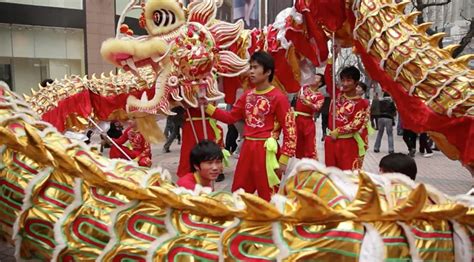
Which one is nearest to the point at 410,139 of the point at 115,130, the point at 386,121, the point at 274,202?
the point at 386,121

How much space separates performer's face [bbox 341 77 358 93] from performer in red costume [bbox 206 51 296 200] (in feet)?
2.67

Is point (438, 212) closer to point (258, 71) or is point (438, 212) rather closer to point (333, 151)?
point (258, 71)

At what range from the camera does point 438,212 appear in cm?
125

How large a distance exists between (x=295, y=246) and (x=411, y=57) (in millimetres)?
1652

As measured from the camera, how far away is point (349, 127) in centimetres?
405

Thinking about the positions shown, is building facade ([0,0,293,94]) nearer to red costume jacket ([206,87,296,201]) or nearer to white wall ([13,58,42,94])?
white wall ([13,58,42,94])

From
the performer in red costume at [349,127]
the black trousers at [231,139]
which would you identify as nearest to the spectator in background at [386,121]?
the black trousers at [231,139]

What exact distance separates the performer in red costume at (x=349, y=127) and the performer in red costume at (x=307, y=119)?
69 centimetres

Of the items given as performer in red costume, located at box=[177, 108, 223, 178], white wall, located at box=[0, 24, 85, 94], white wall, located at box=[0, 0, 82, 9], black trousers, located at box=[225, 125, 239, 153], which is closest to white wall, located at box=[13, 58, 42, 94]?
white wall, located at box=[0, 24, 85, 94]

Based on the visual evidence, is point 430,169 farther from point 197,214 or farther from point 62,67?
point 62,67

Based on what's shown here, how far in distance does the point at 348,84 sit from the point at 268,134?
97cm

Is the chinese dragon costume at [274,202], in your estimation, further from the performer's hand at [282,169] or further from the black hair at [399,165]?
the performer's hand at [282,169]

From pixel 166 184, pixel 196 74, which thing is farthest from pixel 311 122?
pixel 166 184

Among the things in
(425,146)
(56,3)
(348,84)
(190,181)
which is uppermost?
(56,3)
